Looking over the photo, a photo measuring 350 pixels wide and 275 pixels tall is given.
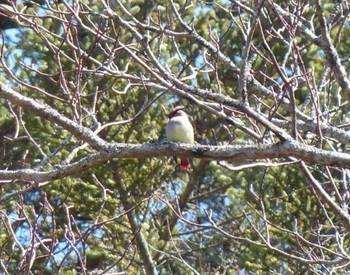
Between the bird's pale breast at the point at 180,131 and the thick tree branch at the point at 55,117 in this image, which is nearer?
the thick tree branch at the point at 55,117

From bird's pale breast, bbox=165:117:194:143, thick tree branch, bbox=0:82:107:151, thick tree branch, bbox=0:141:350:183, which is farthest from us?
bird's pale breast, bbox=165:117:194:143

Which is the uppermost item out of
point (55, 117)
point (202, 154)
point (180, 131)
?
point (180, 131)

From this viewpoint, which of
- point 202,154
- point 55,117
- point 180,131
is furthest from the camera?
point 180,131

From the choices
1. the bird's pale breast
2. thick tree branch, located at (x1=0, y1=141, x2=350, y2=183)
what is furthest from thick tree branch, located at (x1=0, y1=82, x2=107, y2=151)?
the bird's pale breast

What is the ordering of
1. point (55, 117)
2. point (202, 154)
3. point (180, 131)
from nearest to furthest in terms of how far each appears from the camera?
point (202, 154)
point (55, 117)
point (180, 131)

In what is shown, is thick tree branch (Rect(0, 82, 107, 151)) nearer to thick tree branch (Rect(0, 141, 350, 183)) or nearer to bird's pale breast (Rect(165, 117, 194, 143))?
thick tree branch (Rect(0, 141, 350, 183))

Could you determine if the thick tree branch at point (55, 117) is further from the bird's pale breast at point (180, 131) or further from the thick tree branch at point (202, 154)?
the bird's pale breast at point (180, 131)

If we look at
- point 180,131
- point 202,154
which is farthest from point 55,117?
point 180,131

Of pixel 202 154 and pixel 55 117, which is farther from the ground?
pixel 55 117

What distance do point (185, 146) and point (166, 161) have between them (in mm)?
5580

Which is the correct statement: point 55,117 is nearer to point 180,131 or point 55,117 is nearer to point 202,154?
point 202,154

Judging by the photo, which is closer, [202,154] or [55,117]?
[202,154]

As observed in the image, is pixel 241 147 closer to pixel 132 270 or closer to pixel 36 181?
pixel 36 181

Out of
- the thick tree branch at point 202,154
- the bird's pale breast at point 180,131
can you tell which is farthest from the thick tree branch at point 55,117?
the bird's pale breast at point 180,131
